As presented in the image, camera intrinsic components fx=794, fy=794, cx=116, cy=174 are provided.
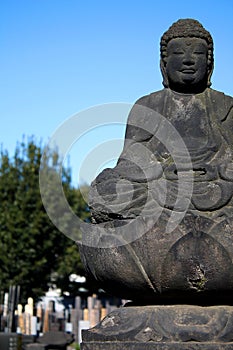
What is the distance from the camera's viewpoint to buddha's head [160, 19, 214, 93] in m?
7.31

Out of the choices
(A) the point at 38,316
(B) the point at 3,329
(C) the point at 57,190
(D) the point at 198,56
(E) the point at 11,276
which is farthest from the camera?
(E) the point at 11,276

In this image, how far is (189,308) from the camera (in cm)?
661

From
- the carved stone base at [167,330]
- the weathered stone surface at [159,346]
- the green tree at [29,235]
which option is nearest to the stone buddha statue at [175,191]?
the carved stone base at [167,330]

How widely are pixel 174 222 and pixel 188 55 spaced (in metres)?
1.70

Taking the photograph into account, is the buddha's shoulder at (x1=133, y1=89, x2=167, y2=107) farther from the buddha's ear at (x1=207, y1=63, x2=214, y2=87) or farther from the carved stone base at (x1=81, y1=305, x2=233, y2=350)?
the carved stone base at (x1=81, y1=305, x2=233, y2=350)

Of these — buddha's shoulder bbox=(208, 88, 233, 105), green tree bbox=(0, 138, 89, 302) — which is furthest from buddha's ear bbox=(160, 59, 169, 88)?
green tree bbox=(0, 138, 89, 302)

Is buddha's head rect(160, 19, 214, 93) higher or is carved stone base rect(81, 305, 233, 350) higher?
buddha's head rect(160, 19, 214, 93)

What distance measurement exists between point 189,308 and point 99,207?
3.79ft

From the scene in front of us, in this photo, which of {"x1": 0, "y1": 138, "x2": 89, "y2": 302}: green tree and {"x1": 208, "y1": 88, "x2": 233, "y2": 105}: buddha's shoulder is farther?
{"x1": 0, "y1": 138, "x2": 89, "y2": 302}: green tree

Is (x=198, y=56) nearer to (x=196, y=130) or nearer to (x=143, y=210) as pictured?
(x=196, y=130)

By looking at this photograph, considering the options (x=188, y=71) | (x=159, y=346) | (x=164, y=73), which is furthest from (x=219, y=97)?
(x=159, y=346)

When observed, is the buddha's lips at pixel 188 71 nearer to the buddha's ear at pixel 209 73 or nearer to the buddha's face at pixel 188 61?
the buddha's face at pixel 188 61

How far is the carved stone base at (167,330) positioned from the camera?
640cm

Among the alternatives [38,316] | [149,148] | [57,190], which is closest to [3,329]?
[38,316]
